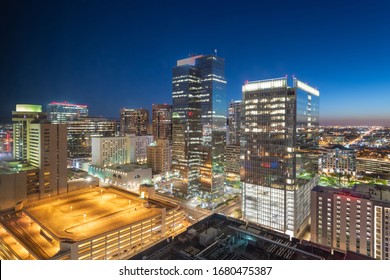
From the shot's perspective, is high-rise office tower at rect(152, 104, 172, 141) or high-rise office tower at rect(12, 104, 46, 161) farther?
high-rise office tower at rect(152, 104, 172, 141)

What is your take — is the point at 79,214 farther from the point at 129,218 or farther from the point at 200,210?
the point at 200,210

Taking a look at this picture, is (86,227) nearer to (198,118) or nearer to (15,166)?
(15,166)

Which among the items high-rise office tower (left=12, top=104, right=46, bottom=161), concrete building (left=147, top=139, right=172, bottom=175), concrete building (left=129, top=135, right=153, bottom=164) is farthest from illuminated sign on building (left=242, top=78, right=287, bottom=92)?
concrete building (left=129, top=135, right=153, bottom=164)

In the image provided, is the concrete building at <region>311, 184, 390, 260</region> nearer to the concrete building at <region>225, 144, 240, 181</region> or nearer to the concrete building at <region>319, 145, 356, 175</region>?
the concrete building at <region>319, 145, 356, 175</region>

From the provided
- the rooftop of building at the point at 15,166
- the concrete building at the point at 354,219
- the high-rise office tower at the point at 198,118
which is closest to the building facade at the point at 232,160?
the high-rise office tower at the point at 198,118

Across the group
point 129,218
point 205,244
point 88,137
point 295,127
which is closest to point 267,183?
point 295,127

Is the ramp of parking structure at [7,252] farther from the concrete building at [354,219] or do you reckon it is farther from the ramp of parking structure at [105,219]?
the concrete building at [354,219]
